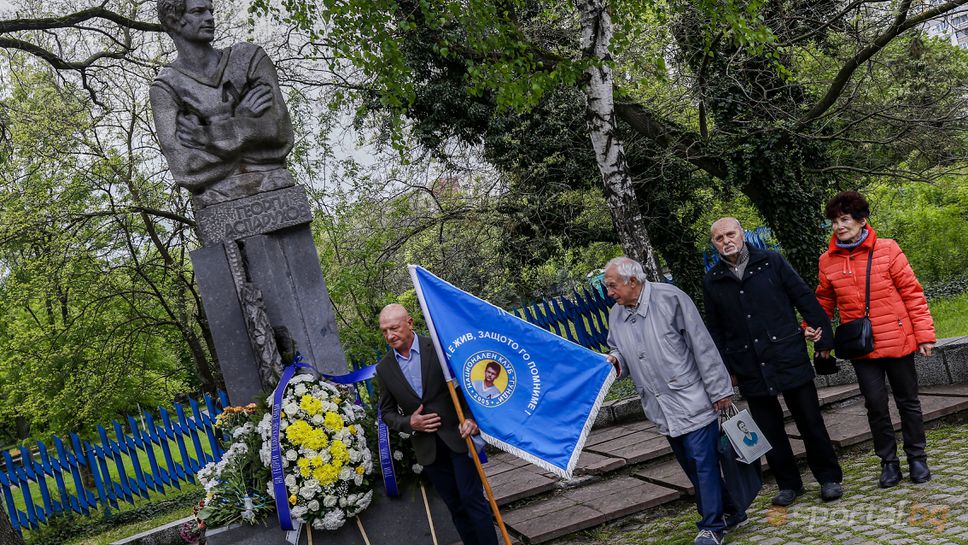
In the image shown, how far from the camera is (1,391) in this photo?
73.9 feet

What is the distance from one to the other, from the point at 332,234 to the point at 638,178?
557 centimetres

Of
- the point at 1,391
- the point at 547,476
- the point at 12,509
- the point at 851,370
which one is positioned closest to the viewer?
the point at 547,476

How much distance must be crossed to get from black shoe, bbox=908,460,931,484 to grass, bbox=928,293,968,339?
4.40 meters

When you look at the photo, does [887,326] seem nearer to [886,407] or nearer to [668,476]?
[886,407]

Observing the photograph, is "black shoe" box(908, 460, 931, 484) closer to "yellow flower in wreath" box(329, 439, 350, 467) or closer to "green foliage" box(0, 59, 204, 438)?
"yellow flower in wreath" box(329, 439, 350, 467)

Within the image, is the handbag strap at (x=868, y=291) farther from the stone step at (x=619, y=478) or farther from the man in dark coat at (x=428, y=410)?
the man in dark coat at (x=428, y=410)

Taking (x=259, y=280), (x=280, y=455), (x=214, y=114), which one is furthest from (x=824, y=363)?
(x=214, y=114)

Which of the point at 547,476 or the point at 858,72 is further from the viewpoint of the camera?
the point at 858,72

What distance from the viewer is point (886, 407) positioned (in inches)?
198

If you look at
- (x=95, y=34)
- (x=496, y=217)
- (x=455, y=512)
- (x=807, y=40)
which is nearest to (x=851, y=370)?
(x=455, y=512)

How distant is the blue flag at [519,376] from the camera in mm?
4598

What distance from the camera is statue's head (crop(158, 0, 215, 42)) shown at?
20.1 feet

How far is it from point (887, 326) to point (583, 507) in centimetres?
255

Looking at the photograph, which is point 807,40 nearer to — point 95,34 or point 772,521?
point 772,521
